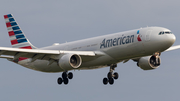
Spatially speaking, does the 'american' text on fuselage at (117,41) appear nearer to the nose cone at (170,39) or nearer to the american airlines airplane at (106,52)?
the american airlines airplane at (106,52)

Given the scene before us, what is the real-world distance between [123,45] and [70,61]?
21.2 feet

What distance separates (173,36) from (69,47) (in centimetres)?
1436

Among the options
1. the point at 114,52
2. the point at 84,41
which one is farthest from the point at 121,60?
the point at 84,41

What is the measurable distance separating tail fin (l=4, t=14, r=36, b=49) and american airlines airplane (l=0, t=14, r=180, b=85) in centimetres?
589

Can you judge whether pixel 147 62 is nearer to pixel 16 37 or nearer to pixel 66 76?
pixel 66 76

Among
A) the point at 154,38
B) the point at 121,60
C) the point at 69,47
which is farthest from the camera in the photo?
the point at 69,47

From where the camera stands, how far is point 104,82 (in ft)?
181

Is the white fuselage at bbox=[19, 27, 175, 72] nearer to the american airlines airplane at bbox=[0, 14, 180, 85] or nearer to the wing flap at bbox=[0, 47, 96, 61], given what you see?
the american airlines airplane at bbox=[0, 14, 180, 85]

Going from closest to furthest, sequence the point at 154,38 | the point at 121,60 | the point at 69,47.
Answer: the point at 154,38 < the point at 121,60 < the point at 69,47

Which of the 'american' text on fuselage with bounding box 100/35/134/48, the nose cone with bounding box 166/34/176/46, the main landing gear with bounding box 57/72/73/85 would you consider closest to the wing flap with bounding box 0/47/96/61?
the 'american' text on fuselage with bounding box 100/35/134/48

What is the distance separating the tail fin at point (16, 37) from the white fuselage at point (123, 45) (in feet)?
28.0

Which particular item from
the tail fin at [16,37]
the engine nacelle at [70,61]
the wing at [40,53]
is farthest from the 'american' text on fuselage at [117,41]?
the tail fin at [16,37]

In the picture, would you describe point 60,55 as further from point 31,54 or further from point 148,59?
point 148,59

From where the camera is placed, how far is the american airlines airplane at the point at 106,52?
46.1 meters
